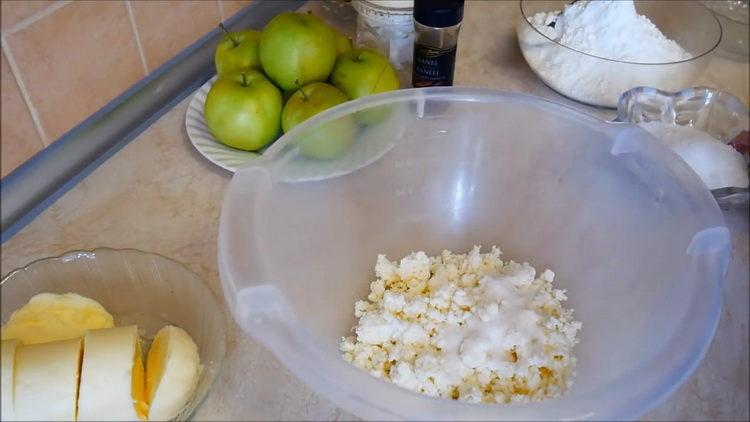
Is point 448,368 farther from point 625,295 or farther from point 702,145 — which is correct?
point 702,145

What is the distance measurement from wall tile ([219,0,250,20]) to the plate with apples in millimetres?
130

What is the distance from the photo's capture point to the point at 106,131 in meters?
0.72

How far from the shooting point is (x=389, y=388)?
40 centimetres

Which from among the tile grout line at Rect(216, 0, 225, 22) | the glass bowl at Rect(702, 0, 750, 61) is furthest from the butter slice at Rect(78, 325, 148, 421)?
the glass bowl at Rect(702, 0, 750, 61)

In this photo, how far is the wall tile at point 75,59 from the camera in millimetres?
620

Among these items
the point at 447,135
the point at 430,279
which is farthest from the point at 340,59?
the point at 430,279

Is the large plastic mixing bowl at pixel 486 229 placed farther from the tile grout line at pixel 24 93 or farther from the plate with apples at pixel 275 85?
the tile grout line at pixel 24 93

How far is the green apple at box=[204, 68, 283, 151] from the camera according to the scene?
66 centimetres

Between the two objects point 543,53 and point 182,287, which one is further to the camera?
point 543,53

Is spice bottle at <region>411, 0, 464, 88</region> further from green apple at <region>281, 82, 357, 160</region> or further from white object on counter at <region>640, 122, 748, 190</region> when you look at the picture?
white object on counter at <region>640, 122, 748, 190</region>

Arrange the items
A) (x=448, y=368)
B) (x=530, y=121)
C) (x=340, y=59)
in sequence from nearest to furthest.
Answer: (x=448, y=368), (x=530, y=121), (x=340, y=59)

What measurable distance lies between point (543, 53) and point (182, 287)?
51cm

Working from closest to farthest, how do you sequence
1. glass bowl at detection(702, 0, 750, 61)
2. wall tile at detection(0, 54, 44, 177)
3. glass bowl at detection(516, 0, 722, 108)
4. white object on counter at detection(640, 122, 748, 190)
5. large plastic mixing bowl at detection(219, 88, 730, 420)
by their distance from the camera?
large plastic mixing bowl at detection(219, 88, 730, 420) → wall tile at detection(0, 54, 44, 177) → white object on counter at detection(640, 122, 748, 190) → glass bowl at detection(516, 0, 722, 108) → glass bowl at detection(702, 0, 750, 61)

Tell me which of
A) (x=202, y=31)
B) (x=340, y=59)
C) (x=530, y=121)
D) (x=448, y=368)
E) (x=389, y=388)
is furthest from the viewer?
(x=202, y=31)
